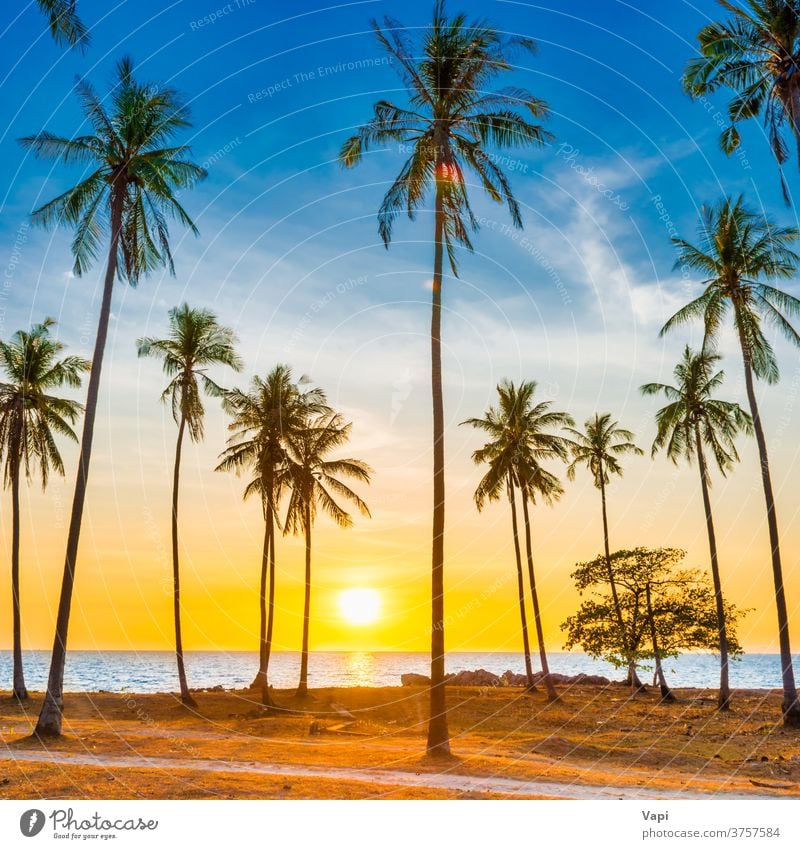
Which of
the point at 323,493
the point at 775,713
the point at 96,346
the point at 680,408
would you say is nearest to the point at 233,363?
the point at 323,493

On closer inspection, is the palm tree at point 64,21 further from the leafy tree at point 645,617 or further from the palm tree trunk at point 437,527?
the leafy tree at point 645,617

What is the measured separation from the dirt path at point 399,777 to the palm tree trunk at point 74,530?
2606 millimetres

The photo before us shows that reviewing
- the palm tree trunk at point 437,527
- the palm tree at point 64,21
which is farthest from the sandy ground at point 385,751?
the palm tree at point 64,21

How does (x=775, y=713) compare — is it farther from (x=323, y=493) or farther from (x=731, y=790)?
(x=323, y=493)

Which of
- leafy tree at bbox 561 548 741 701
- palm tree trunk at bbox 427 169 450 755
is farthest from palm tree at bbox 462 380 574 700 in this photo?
palm tree trunk at bbox 427 169 450 755

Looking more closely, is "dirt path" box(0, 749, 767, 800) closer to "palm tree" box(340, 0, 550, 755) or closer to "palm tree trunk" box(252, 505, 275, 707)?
"palm tree" box(340, 0, 550, 755)

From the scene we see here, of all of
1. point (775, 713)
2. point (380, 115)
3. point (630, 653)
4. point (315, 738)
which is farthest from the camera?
point (630, 653)

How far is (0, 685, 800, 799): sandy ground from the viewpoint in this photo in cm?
1223

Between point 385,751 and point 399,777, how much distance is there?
4.55 m

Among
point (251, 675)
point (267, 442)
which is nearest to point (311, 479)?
point (267, 442)

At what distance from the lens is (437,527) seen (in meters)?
16.9

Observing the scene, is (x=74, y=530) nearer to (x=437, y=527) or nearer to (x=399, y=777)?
(x=437, y=527)
